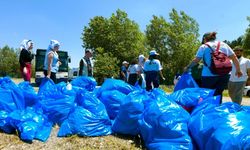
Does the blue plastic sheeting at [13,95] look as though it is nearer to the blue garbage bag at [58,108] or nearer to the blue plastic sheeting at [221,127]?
the blue garbage bag at [58,108]

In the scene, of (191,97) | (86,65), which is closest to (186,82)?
(191,97)

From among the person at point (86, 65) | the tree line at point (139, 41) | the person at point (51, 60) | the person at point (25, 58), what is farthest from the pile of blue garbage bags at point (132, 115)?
the tree line at point (139, 41)

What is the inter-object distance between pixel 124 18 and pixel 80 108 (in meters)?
43.8

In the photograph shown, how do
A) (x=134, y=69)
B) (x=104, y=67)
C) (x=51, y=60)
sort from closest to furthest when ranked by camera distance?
(x=51, y=60) < (x=134, y=69) < (x=104, y=67)

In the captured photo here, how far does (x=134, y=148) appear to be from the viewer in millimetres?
4672

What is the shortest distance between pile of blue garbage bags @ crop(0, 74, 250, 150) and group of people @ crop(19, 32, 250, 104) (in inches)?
19.0

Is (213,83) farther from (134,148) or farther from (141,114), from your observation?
(134,148)

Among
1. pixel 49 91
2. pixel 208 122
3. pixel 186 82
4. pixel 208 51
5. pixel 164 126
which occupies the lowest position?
pixel 164 126

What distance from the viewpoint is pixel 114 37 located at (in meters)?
45.8

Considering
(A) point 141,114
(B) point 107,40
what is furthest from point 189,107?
(B) point 107,40

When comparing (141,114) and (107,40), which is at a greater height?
(107,40)

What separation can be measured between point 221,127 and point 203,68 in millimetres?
2055

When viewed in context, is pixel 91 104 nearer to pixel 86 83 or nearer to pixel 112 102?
pixel 112 102

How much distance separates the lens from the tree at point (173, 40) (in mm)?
52375
